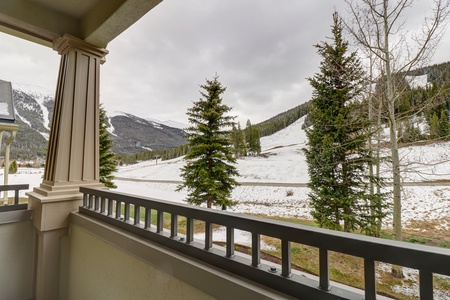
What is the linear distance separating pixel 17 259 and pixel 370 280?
2859mm

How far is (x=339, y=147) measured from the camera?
15.7 feet

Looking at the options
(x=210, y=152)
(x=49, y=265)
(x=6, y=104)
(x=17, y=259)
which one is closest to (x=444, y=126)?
(x=210, y=152)

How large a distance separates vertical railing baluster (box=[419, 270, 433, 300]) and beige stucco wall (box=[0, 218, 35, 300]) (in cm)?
287

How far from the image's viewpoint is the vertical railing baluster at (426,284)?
0.50 meters

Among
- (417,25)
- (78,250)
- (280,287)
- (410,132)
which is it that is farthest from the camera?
(410,132)

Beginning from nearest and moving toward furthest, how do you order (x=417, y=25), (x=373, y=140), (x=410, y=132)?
(x=417, y=25), (x=410, y=132), (x=373, y=140)

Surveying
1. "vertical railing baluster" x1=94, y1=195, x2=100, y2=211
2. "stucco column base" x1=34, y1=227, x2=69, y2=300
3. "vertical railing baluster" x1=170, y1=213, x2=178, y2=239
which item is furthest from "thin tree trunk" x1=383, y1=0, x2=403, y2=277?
"stucco column base" x1=34, y1=227, x2=69, y2=300

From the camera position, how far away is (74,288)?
1869 mm

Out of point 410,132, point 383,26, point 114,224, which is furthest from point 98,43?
point 410,132

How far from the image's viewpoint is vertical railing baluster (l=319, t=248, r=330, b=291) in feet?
2.15

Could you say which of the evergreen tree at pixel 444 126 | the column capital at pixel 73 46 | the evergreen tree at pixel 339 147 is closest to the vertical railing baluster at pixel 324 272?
the column capital at pixel 73 46

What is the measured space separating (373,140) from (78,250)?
17.3ft

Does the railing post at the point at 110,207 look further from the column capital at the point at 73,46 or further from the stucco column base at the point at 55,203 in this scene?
the column capital at the point at 73,46

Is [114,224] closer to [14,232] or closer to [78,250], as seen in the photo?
[78,250]
